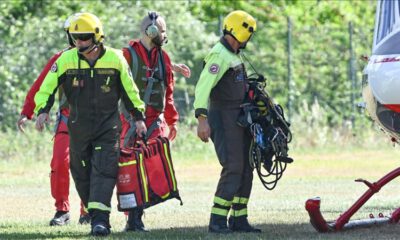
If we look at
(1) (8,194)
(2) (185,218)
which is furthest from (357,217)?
(1) (8,194)

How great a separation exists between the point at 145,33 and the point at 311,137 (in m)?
15.6

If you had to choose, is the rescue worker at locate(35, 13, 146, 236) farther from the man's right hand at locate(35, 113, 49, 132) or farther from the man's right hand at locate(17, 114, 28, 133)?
the man's right hand at locate(17, 114, 28, 133)

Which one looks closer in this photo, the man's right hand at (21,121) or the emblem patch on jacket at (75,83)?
the emblem patch on jacket at (75,83)

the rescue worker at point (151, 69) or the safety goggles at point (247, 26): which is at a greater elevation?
the safety goggles at point (247, 26)

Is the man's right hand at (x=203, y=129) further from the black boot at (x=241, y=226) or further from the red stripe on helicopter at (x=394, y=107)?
the red stripe on helicopter at (x=394, y=107)

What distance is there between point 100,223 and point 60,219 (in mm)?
1848

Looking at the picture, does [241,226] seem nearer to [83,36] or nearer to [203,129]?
[203,129]

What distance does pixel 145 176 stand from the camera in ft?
34.4

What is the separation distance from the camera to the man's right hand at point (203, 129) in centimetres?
1023

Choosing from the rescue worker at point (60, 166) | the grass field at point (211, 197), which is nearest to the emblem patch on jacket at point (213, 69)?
the grass field at point (211, 197)

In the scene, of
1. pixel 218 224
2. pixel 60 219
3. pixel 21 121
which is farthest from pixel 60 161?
pixel 218 224

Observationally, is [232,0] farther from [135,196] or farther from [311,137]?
[135,196]

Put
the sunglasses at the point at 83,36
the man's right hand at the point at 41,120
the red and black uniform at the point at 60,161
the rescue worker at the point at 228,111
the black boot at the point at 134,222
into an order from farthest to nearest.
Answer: the red and black uniform at the point at 60,161
the black boot at the point at 134,222
the rescue worker at the point at 228,111
the sunglasses at the point at 83,36
the man's right hand at the point at 41,120

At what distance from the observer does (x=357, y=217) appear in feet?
40.8
